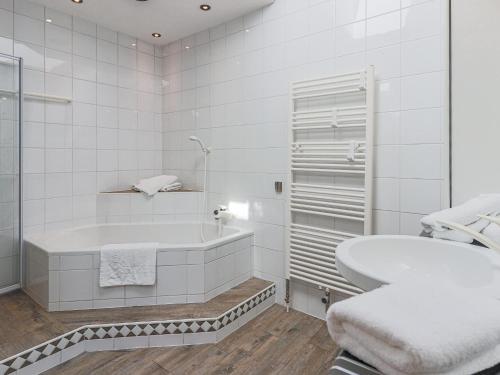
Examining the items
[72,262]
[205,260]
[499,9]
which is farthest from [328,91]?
[72,262]

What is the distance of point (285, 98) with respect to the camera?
250 cm

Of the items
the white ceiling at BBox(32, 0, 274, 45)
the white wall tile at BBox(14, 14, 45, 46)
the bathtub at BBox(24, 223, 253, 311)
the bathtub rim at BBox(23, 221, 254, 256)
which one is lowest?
the bathtub at BBox(24, 223, 253, 311)

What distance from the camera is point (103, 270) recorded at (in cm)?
213

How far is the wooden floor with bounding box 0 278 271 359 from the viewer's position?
1811 mm

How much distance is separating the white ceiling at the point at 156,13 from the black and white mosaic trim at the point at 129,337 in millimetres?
2333

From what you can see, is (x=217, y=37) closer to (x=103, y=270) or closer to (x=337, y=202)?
(x=337, y=202)

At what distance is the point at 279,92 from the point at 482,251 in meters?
1.81

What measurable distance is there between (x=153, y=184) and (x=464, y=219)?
259 cm

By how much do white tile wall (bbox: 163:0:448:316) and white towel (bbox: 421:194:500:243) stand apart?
1.54 feet

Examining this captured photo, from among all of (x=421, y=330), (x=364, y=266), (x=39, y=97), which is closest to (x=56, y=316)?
(x=39, y=97)

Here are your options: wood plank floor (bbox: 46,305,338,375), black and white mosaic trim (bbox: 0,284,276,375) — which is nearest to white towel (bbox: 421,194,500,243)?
wood plank floor (bbox: 46,305,338,375)

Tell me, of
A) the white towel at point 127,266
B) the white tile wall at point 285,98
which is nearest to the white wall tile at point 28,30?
the white tile wall at point 285,98

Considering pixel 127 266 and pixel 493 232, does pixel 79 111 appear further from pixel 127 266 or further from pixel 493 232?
pixel 493 232

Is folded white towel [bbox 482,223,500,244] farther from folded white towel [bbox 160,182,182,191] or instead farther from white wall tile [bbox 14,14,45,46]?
white wall tile [bbox 14,14,45,46]
